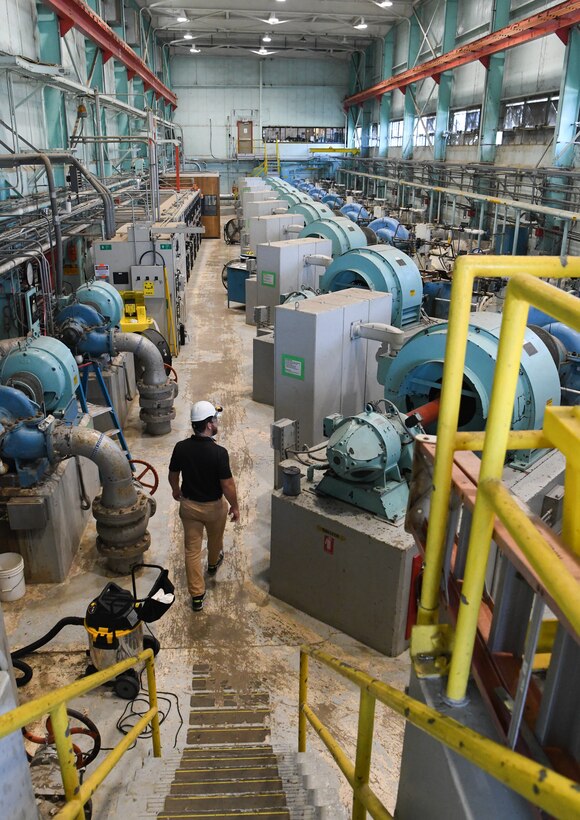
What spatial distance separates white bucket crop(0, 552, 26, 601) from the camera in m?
4.67

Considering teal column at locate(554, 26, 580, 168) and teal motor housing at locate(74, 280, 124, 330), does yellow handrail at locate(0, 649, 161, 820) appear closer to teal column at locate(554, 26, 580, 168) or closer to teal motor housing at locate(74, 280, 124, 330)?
teal motor housing at locate(74, 280, 124, 330)

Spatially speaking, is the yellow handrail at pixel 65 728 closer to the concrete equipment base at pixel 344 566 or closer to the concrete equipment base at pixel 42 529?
the concrete equipment base at pixel 344 566

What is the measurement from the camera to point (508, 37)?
1281 cm

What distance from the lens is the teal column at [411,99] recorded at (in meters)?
21.4

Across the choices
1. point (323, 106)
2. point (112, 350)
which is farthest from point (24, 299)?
point (323, 106)

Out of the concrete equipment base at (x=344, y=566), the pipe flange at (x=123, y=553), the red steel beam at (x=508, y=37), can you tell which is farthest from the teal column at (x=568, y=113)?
the pipe flange at (x=123, y=553)

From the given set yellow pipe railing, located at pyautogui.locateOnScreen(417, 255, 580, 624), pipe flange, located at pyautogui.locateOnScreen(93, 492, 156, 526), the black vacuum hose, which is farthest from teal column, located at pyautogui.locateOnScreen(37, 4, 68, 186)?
yellow pipe railing, located at pyautogui.locateOnScreen(417, 255, 580, 624)

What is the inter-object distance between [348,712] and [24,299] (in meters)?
5.58

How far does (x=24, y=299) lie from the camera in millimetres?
7180

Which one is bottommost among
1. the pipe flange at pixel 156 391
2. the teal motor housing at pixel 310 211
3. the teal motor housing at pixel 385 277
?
the pipe flange at pixel 156 391

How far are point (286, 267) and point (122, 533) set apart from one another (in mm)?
6209

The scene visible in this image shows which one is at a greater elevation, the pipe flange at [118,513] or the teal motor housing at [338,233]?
the teal motor housing at [338,233]

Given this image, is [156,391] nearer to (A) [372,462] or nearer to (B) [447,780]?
(A) [372,462]

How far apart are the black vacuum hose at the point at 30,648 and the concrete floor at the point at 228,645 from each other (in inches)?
4.0
